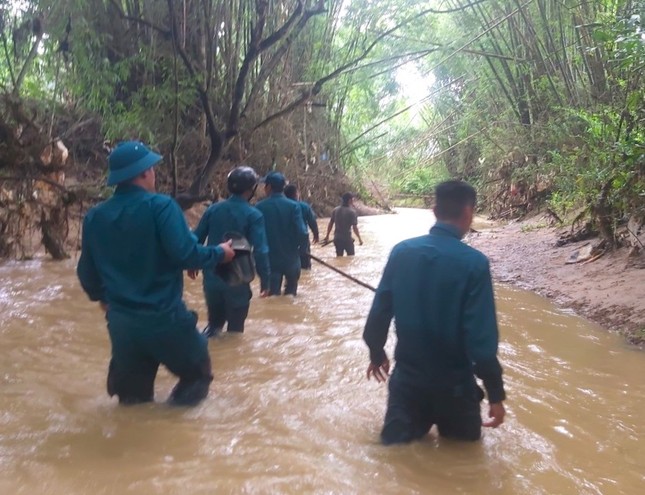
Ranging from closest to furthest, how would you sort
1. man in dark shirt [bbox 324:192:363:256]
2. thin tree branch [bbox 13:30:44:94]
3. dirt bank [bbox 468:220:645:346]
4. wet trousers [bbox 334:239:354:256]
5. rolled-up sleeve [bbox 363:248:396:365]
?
rolled-up sleeve [bbox 363:248:396:365] < dirt bank [bbox 468:220:645:346] < thin tree branch [bbox 13:30:44:94] < man in dark shirt [bbox 324:192:363:256] < wet trousers [bbox 334:239:354:256]

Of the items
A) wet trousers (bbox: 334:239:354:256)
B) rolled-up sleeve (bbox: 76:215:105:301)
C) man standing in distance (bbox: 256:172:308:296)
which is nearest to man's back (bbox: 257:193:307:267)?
man standing in distance (bbox: 256:172:308:296)

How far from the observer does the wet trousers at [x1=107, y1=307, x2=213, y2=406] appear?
3.37 metres

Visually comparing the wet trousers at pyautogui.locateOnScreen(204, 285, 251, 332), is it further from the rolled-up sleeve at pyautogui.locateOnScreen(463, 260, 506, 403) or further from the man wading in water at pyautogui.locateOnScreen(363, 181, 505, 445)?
the rolled-up sleeve at pyautogui.locateOnScreen(463, 260, 506, 403)

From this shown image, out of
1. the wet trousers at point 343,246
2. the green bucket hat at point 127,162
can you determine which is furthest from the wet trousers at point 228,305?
the wet trousers at point 343,246

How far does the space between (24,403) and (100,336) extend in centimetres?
181

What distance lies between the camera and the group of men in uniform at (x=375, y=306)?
2896mm

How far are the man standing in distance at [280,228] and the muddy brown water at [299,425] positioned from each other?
951mm

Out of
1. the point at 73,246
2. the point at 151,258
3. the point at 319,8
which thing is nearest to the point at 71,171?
the point at 73,246

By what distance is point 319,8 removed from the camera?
26.8 feet

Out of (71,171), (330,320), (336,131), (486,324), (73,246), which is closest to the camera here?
(486,324)

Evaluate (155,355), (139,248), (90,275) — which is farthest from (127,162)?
(155,355)

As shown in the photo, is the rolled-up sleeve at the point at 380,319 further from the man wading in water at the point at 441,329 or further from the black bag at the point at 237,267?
the black bag at the point at 237,267

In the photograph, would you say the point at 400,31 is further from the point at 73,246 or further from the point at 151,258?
the point at 151,258

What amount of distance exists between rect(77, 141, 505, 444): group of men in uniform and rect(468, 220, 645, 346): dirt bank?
121 inches
